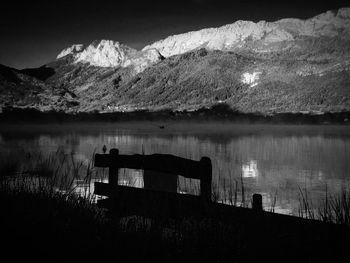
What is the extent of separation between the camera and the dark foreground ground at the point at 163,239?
4613 millimetres

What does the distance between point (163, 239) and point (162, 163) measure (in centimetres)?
198

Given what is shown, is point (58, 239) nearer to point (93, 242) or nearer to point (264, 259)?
point (93, 242)

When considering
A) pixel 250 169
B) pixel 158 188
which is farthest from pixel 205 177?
pixel 250 169

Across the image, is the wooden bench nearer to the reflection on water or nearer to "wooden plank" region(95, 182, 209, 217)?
"wooden plank" region(95, 182, 209, 217)

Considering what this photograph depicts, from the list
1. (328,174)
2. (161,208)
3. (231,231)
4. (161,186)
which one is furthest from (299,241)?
(328,174)

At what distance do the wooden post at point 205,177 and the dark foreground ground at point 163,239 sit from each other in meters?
0.56

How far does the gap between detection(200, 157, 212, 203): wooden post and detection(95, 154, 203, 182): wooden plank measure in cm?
5

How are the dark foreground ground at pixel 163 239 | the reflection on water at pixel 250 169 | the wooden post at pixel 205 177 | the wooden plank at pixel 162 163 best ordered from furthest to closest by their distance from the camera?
the reflection on water at pixel 250 169, the wooden plank at pixel 162 163, the wooden post at pixel 205 177, the dark foreground ground at pixel 163 239

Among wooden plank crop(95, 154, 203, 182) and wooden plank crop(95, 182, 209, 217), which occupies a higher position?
wooden plank crop(95, 154, 203, 182)

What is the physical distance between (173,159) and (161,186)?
1.59m

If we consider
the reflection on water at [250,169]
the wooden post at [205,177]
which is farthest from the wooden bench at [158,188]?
the reflection on water at [250,169]

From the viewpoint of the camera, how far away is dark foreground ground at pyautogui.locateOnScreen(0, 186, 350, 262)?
15.1 feet

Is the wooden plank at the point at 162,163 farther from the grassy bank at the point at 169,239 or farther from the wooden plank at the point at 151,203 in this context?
the grassy bank at the point at 169,239

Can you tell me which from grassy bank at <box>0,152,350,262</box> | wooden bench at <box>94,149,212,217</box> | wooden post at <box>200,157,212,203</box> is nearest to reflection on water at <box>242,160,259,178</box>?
wooden bench at <box>94,149,212,217</box>
